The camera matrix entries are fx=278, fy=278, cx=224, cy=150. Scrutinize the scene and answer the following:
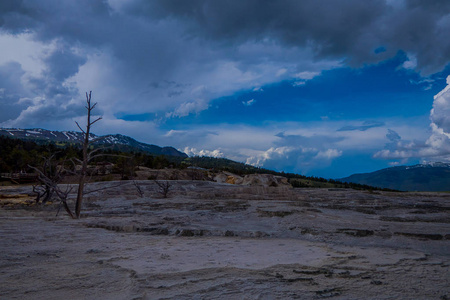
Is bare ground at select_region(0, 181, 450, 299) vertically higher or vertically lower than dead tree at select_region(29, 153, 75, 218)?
lower

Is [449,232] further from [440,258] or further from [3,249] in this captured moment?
[3,249]

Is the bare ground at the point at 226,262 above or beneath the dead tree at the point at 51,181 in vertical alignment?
beneath

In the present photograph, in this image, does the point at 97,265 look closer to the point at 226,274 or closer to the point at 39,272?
the point at 39,272

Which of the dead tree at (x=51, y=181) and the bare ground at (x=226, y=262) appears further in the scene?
the dead tree at (x=51, y=181)

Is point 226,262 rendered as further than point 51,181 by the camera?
No


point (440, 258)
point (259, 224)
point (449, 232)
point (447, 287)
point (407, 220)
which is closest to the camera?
point (447, 287)

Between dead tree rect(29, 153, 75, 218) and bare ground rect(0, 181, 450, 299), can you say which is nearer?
bare ground rect(0, 181, 450, 299)

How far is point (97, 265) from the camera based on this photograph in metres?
4.75

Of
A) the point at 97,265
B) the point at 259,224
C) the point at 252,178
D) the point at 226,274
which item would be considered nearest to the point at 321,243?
the point at 259,224

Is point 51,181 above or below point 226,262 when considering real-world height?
above

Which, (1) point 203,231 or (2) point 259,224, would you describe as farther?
(2) point 259,224

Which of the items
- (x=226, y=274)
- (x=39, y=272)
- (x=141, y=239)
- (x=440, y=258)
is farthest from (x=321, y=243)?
(x=39, y=272)

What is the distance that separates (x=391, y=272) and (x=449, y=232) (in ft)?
17.4

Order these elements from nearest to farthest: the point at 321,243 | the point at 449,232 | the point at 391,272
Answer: the point at 391,272
the point at 321,243
the point at 449,232
